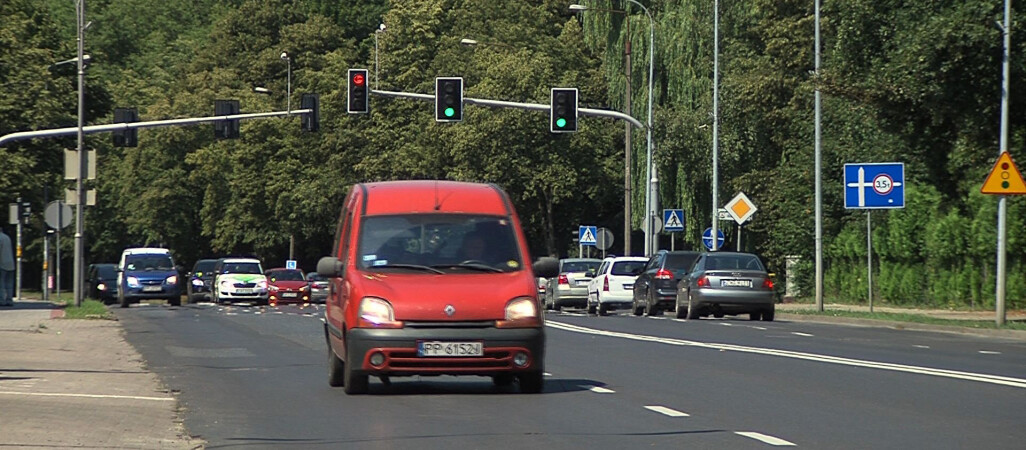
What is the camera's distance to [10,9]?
6394cm

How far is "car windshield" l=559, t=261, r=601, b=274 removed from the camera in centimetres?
5494

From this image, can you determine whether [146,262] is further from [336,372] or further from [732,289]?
[336,372]

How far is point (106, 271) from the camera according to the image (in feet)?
219

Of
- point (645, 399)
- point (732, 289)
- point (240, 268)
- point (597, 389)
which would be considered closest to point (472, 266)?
point (597, 389)

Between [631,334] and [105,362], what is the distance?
10.2 metres

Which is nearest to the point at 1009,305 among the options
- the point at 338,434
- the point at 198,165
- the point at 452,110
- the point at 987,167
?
the point at 987,167

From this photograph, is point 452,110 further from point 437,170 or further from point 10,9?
point 437,170

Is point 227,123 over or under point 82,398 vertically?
over

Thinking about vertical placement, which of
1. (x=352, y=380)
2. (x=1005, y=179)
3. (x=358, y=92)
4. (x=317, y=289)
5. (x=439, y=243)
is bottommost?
(x=317, y=289)

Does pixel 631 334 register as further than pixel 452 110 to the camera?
No

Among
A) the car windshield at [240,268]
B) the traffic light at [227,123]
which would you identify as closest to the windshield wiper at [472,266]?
the traffic light at [227,123]

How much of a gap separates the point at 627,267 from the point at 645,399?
32880mm

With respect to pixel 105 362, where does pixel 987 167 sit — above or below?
above

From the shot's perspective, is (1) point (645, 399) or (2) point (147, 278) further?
(2) point (147, 278)
